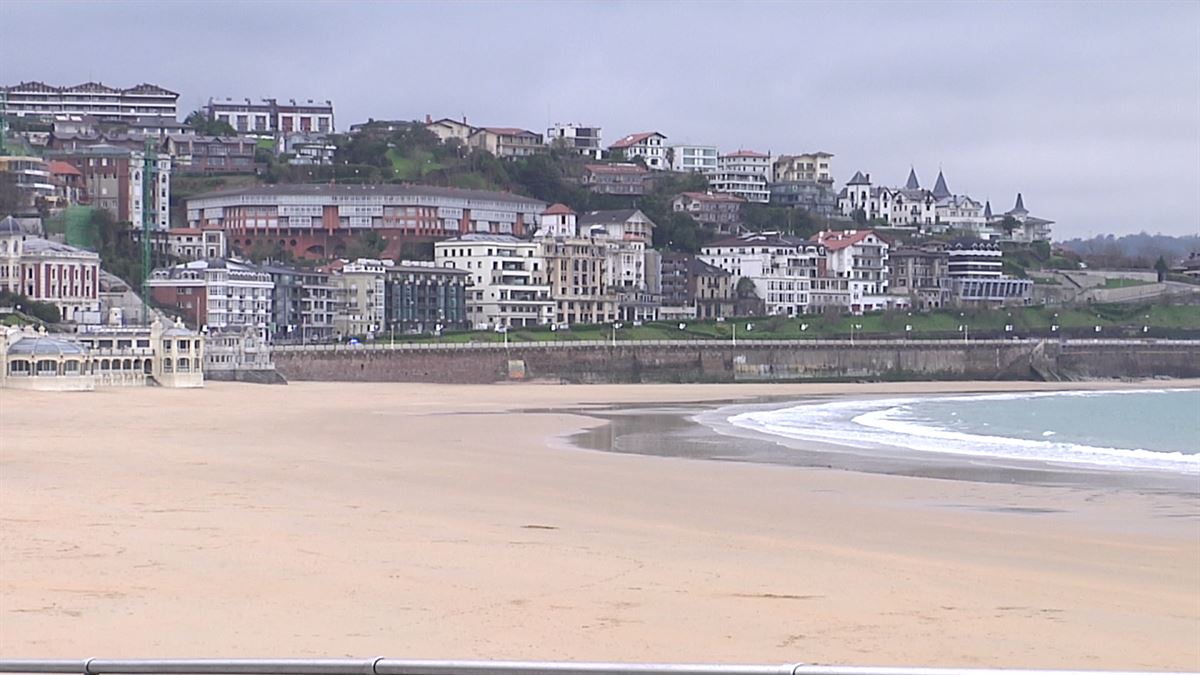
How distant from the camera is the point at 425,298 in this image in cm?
8662

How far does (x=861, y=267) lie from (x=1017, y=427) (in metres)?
69.4

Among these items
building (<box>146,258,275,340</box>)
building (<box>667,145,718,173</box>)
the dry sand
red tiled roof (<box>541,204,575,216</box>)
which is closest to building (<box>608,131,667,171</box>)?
building (<box>667,145,718,173</box>)

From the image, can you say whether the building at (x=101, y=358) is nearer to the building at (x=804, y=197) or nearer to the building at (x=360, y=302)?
the building at (x=360, y=302)

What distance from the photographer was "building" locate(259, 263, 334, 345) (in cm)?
7969

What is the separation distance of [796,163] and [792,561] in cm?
12633

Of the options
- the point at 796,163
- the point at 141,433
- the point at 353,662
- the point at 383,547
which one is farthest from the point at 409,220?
the point at 353,662

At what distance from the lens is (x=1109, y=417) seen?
4550 cm

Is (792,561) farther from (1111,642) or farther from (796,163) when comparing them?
(796,163)

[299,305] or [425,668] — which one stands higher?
[299,305]

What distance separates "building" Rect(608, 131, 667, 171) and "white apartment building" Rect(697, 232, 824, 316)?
3131 centimetres

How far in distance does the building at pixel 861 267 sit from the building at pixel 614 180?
1627 cm

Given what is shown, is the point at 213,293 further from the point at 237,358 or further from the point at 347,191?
the point at 347,191

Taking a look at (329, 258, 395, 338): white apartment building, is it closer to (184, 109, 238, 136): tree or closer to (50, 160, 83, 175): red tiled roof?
(50, 160, 83, 175): red tiled roof

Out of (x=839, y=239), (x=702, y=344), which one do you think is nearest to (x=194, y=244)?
(x=702, y=344)
